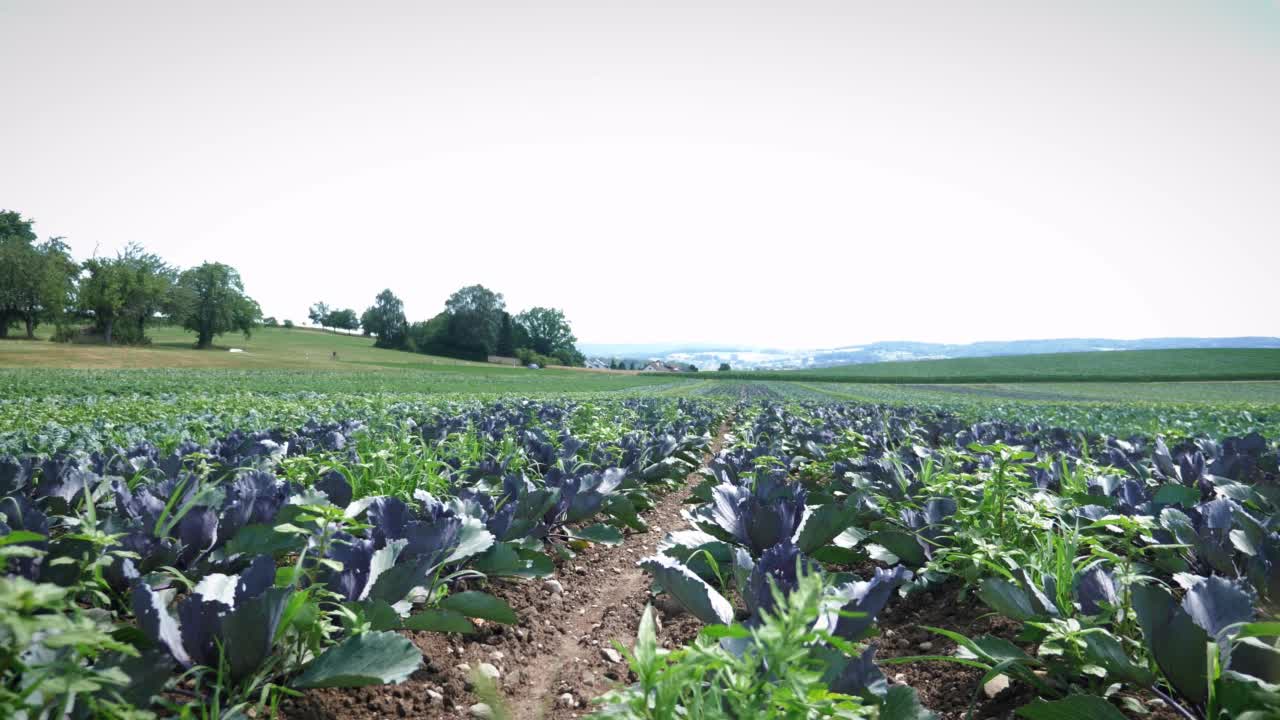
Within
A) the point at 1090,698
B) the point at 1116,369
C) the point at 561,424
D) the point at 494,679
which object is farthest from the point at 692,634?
the point at 1116,369

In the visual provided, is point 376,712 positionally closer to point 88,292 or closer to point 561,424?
point 561,424

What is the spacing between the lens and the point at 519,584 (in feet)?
9.05

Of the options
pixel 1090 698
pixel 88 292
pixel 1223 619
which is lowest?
pixel 1090 698

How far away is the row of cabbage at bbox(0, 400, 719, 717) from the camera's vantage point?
104 centimetres

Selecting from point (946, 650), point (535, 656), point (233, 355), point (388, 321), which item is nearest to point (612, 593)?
point (535, 656)

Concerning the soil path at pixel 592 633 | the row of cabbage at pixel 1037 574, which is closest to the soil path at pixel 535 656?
the soil path at pixel 592 633

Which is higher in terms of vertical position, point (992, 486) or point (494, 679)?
point (992, 486)

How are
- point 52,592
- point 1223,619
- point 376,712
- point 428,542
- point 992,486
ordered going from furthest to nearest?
point 992,486
point 428,542
point 376,712
point 1223,619
point 52,592

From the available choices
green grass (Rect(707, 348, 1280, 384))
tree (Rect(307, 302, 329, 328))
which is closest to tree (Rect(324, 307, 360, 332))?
tree (Rect(307, 302, 329, 328))

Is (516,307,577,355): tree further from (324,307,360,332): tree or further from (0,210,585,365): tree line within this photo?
(324,307,360,332): tree

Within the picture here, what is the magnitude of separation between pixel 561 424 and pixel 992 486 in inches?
191

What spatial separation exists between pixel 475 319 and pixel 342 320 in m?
55.7

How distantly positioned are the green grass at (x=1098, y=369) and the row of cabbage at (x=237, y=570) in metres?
55.0

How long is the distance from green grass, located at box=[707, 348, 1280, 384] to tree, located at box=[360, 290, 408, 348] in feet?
226
